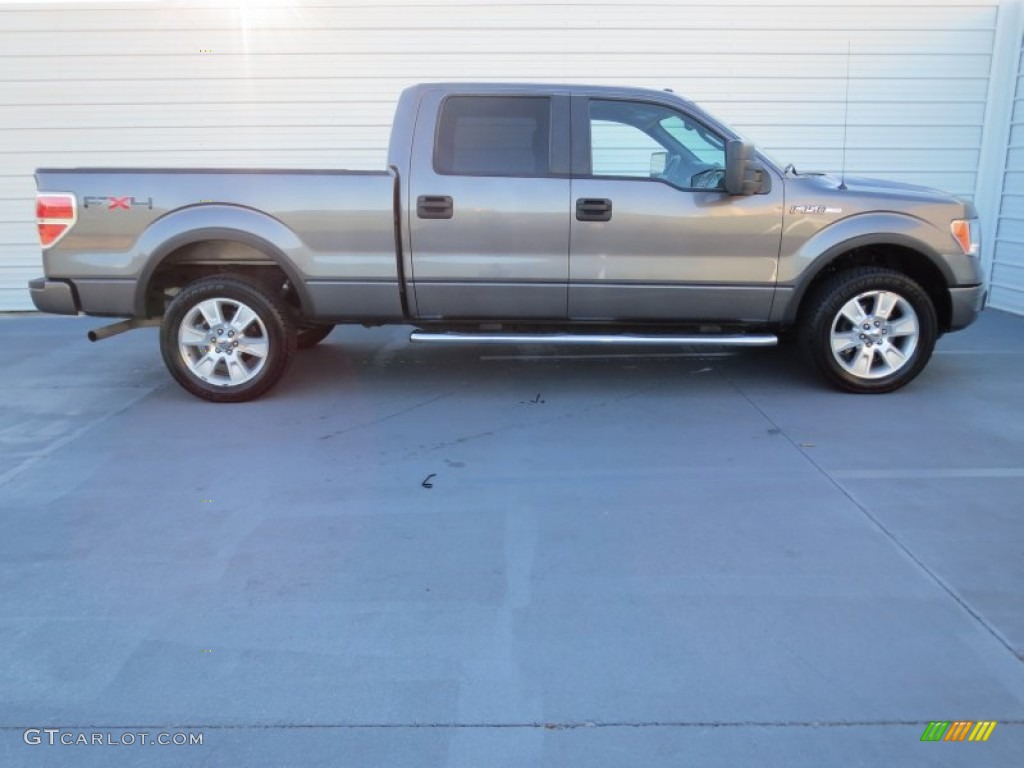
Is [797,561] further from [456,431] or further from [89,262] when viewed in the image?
[89,262]

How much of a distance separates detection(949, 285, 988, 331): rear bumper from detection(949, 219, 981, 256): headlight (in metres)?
0.25

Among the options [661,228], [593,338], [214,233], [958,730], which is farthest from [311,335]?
[958,730]

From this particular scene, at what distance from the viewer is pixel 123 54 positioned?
28.3ft

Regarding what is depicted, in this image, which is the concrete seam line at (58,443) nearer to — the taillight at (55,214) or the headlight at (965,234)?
the taillight at (55,214)

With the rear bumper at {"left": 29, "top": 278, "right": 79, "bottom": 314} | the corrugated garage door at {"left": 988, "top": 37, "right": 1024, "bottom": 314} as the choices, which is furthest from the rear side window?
the corrugated garage door at {"left": 988, "top": 37, "right": 1024, "bottom": 314}

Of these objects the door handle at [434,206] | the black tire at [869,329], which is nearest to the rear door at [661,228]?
the black tire at [869,329]

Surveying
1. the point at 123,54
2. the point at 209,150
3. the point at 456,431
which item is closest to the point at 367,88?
the point at 209,150

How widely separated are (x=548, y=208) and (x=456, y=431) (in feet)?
5.18

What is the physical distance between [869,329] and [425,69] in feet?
18.0

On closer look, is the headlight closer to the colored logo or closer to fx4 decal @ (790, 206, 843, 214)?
fx4 decal @ (790, 206, 843, 214)

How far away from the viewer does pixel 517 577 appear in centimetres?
327

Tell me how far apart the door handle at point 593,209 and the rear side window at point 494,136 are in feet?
1.11

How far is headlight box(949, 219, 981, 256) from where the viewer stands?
5418 mm

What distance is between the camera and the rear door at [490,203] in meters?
5.26
